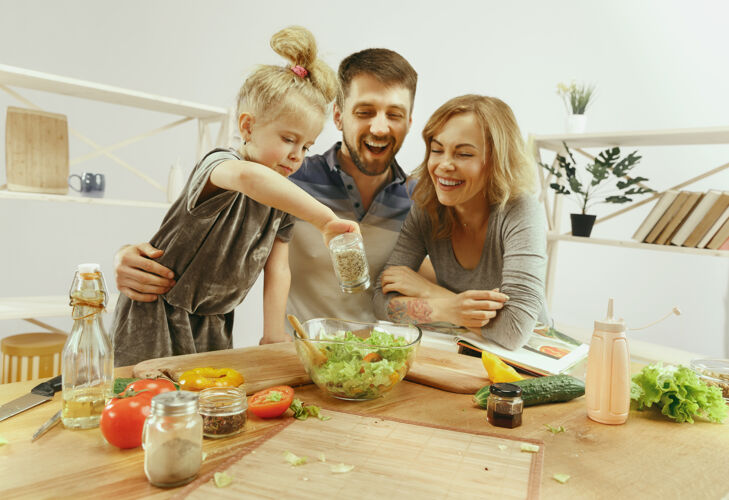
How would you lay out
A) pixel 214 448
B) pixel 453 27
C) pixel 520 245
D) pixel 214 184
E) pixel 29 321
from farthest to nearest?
1. pixel 453 27
2. pixel 29 321
3. pixel 520 245
4. pixel 214 184
5. pixel 214 448

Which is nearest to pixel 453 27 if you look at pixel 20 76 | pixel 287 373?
pixel 20 76

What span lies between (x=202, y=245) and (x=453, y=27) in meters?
2.80

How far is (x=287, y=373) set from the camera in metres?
1.24

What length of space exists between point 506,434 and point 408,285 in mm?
925

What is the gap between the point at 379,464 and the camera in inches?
33.6

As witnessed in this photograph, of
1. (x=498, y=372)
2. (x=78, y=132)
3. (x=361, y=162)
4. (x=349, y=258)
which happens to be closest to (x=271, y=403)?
(x=349, y=258)

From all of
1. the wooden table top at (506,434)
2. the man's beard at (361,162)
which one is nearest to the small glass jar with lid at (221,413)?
the wooden table top at (506,434)

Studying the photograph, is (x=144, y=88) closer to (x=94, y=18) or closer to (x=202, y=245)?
(x=94, y=18)

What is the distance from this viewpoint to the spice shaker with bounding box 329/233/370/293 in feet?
4.07

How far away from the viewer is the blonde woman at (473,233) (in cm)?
171

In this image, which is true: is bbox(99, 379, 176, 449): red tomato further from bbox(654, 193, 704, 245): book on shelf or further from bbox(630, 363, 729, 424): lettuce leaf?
bbox(654, 193, 704, 245): book on shelf

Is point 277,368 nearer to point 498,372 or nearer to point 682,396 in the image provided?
point 498,372

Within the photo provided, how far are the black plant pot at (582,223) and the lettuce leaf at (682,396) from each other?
200 cm

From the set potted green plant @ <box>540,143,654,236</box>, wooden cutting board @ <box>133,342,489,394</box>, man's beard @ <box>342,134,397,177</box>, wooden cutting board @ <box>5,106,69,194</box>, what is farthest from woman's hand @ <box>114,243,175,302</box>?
potted green plant @ <box>540,143,654,236</box>
